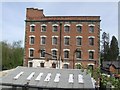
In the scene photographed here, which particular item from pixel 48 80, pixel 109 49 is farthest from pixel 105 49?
pixel 48 80

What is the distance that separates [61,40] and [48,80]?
633 inches

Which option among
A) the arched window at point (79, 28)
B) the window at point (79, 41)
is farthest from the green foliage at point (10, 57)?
the arched window at point (79, 28)

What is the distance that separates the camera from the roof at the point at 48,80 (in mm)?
16350

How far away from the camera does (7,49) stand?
43250mm

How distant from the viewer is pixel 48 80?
17.7m

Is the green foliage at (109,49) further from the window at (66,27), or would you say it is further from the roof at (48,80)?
the roof at (48,80)

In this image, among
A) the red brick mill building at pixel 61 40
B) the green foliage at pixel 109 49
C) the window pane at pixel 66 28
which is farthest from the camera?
the green foliage at pixel 109 49

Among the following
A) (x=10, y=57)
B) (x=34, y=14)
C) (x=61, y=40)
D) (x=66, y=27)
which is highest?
(x=34, y=14)

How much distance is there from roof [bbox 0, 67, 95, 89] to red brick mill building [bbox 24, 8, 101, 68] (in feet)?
39.2

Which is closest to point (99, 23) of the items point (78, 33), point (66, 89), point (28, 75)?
point (78, 33)

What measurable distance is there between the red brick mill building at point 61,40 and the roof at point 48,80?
39.2ft

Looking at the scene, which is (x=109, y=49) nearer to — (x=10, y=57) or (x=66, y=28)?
(x=10, y=57)

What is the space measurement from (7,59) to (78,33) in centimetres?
1368

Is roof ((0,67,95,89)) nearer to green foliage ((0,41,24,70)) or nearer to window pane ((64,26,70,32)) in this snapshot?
window pane ((64,26,70,32))
